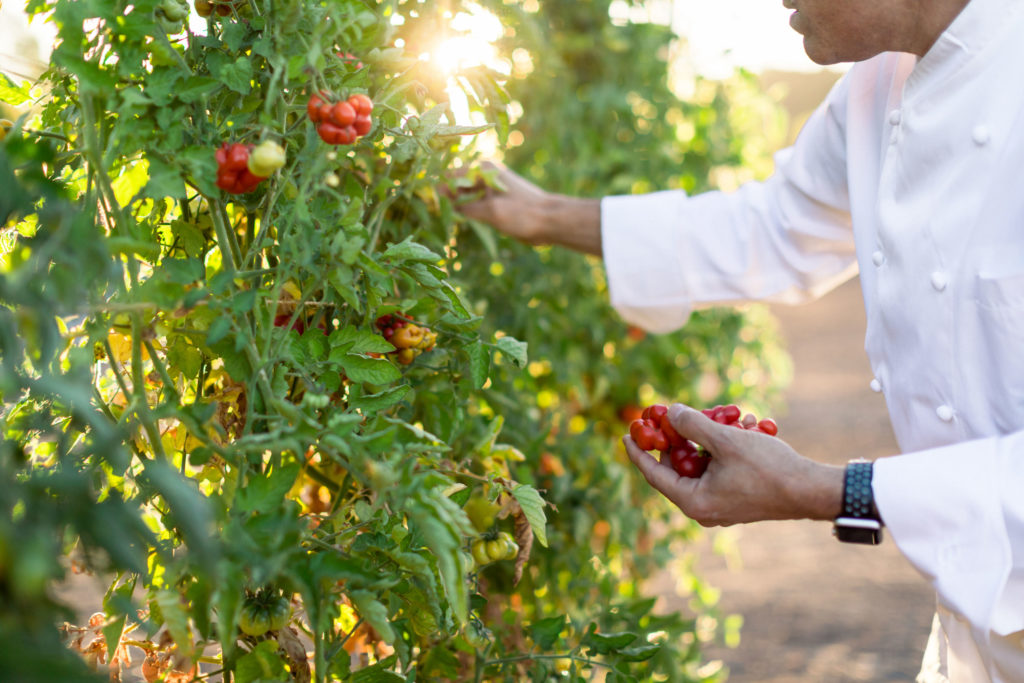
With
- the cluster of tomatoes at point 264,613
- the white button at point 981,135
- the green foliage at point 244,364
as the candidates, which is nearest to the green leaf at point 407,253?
the green foliage at point 244,364

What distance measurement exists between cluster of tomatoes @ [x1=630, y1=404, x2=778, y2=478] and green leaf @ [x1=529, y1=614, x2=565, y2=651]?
0.88 ft

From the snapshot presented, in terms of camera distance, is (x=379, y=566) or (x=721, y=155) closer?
(x=379, y=566)

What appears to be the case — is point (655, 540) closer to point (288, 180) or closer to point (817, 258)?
point (817, 258)

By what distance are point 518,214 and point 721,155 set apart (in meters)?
1.20

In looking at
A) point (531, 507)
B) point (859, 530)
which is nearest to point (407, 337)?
point (531, 507)

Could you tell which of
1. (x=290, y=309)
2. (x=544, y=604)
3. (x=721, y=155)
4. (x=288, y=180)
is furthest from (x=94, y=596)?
(x=721, y=155)

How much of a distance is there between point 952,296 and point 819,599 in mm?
2689

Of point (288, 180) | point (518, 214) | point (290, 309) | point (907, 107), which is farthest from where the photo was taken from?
point (518, 214)

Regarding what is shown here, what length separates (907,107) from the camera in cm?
116

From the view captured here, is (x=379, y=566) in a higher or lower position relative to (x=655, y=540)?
higher

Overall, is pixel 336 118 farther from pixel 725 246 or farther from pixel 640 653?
pixel 725 246

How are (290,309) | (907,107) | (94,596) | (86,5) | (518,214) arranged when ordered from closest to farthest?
(86,5), (290,309), (907,107), (518,214), (94,596)

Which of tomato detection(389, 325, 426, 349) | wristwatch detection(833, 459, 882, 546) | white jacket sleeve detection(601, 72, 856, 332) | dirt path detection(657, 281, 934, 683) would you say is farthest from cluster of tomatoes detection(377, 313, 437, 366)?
dirt path detection(657, 281, 934, 683)

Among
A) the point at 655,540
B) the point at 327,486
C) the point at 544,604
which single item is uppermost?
the point at 327,486
